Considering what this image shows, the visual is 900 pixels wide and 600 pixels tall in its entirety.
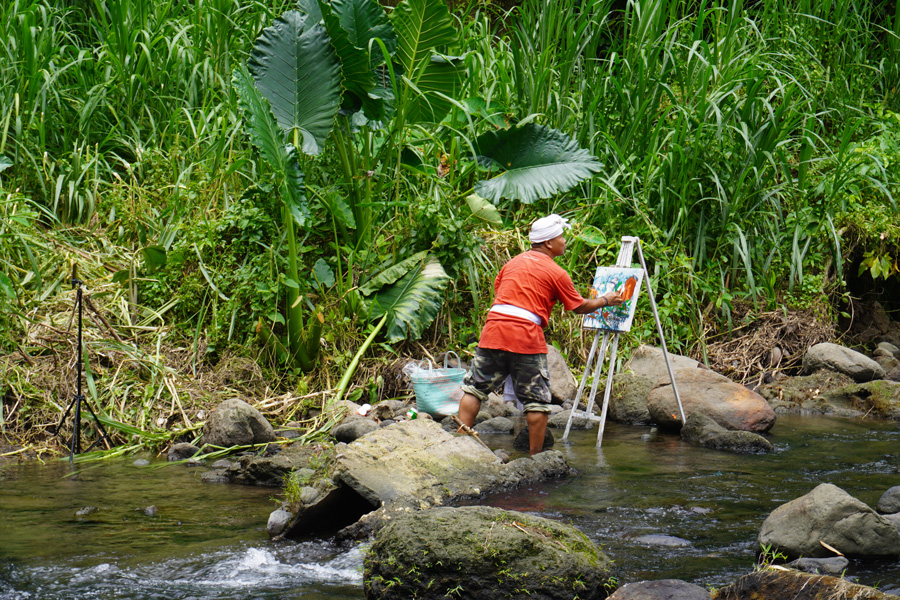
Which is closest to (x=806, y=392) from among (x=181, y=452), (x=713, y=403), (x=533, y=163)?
(x=713, y=403)

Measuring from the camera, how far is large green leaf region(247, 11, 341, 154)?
6695 mm

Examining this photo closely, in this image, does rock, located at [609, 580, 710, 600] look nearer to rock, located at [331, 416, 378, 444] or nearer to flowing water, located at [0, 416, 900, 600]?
flowing water, located at [0, 416, 900, 600]

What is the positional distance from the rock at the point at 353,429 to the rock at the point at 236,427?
1.69ft

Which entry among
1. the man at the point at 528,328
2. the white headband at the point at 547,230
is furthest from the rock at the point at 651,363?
the white headband at the point at 547,230

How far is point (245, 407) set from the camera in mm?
5992

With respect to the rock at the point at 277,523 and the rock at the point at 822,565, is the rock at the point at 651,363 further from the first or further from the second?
the rock at the point at 277,523

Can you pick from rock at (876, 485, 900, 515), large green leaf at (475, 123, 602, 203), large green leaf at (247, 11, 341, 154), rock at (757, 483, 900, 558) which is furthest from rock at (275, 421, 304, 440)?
rock at (876, 485, 900, 515)

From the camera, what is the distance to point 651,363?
25.3 feet

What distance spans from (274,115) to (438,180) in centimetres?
167

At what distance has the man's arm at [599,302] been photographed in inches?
235

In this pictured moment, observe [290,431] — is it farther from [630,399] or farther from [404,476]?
[630,399]

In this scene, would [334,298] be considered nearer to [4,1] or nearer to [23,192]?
[23,192]

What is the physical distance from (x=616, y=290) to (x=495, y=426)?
4.80 feet

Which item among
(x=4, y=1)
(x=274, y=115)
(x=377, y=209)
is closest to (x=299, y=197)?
(x=274, y=115)
